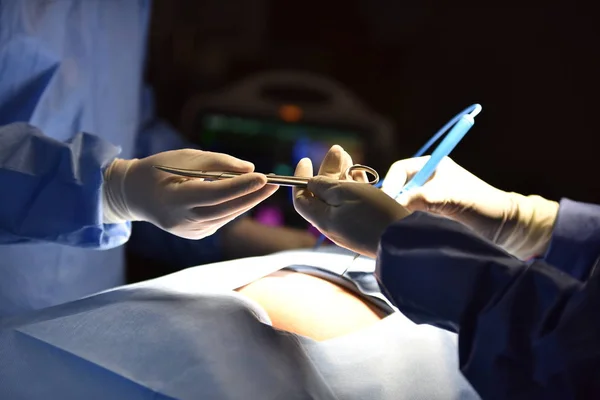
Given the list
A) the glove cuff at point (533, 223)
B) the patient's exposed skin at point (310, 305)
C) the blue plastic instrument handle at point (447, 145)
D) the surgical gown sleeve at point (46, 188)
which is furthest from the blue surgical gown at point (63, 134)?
the glove cuff at point (533, 223)

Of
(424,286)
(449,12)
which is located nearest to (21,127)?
(424,286)

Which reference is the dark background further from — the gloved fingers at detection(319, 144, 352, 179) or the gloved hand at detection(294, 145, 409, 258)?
the gloved hand at detection(294, 145, 409, 258)

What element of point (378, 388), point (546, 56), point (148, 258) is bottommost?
point (148, 258)

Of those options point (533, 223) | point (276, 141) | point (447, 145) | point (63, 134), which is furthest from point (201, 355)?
point (276, 141)

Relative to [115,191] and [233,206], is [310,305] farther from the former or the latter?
[115,191]

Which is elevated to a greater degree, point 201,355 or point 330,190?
point 330,190

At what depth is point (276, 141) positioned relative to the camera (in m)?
1.83

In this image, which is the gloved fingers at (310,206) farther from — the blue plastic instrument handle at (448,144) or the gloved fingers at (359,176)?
the blue plastic instrument handle at (448,144)

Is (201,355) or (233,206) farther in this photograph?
(233,206)

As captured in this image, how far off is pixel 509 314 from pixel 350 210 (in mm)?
269

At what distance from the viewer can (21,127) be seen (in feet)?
3.68

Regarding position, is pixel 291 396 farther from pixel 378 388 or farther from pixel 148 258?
pixel 148 258

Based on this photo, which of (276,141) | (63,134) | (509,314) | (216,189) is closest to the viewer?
(509,314)

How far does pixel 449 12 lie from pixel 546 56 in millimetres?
332
